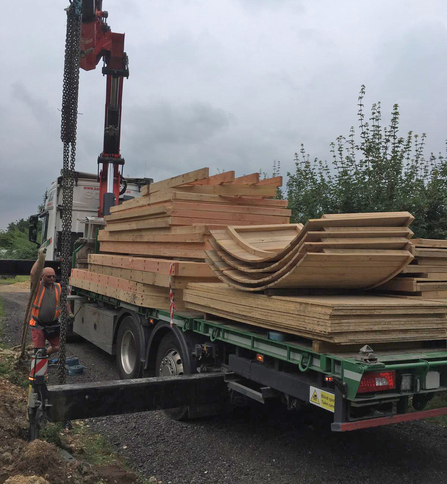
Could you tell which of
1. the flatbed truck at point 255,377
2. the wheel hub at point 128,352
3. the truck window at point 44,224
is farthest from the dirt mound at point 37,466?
the truck window at point 44,224

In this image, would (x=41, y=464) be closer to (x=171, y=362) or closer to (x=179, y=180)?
(x=171, y=362)

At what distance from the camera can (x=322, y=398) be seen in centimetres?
377

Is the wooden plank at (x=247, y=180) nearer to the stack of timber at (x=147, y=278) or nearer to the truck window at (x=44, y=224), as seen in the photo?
the stack of timber at (x=147, y=278)

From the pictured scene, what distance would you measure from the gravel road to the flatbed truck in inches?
14.4

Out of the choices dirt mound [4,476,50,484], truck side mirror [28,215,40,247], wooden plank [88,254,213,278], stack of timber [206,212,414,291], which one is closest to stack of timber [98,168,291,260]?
wooden plank [88,254,213,278]

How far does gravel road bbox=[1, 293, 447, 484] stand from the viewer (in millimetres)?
4516

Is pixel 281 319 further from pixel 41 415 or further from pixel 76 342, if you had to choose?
pixel 76 342

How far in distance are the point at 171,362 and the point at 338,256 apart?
2.84 meters

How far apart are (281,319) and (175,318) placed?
2.07m

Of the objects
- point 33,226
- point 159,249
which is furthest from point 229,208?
point 33,226

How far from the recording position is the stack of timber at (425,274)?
4547mm

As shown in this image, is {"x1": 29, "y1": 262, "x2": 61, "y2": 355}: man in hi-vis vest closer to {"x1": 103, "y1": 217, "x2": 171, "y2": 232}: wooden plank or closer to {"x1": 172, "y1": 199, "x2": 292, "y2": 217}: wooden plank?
{"x1": 103, "y1": 217, "x2": 171, "y2": 232}: wooden plank

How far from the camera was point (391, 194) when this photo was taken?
8.12 meters

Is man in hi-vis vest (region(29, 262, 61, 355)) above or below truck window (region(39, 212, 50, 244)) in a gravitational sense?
below
